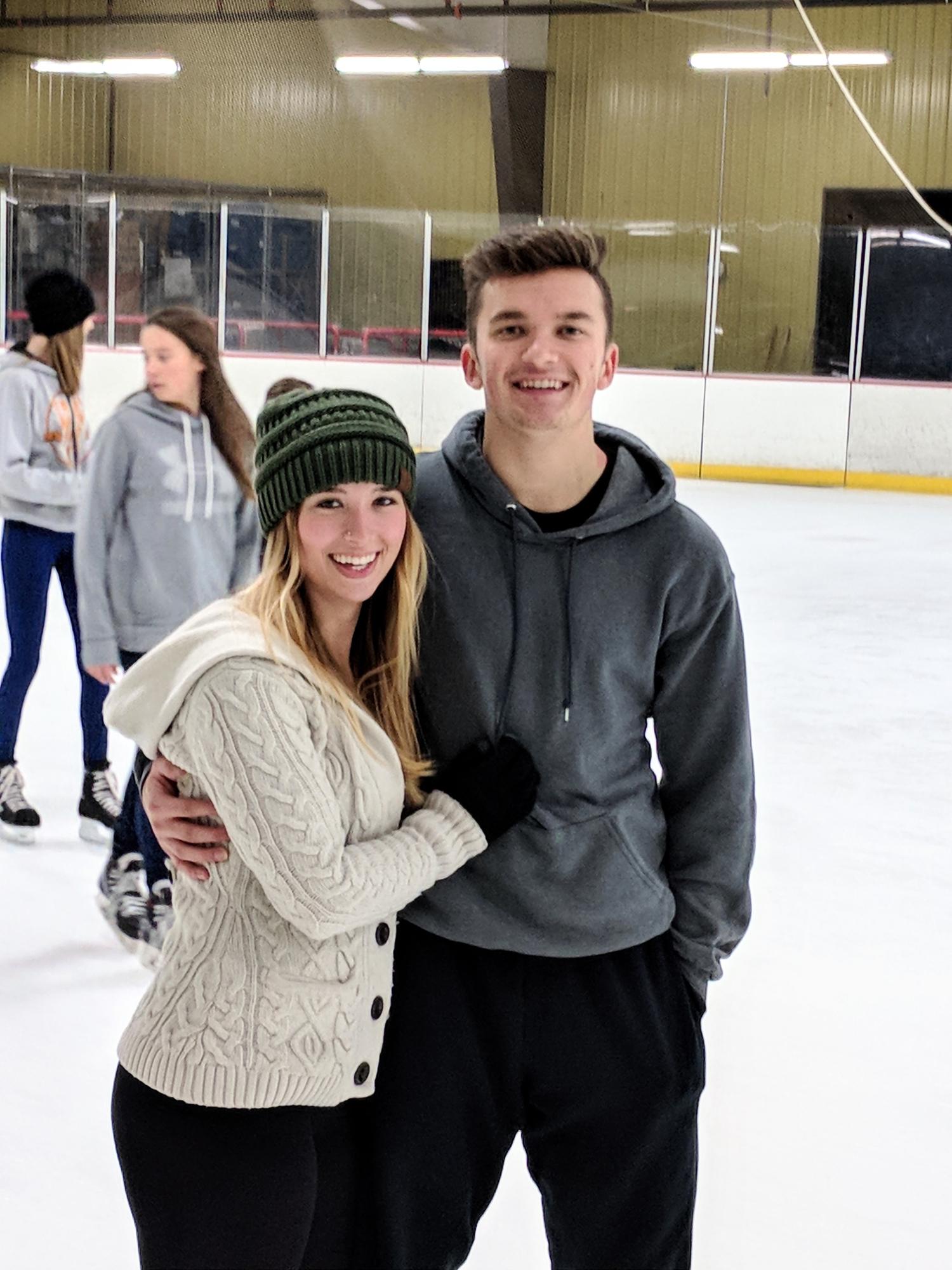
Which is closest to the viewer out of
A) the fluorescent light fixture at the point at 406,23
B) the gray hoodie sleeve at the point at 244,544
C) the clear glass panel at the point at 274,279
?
the gray hoodie sleeve at the point at 244,544

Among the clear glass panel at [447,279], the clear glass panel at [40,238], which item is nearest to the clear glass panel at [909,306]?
the clear glass panel at [447,279]

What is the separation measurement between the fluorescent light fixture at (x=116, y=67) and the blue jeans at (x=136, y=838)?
21.3ft

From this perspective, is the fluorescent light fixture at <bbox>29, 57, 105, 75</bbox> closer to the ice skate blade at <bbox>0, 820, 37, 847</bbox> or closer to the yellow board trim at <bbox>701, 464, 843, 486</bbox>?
the yellow board trim at <bbox>701, 464, 843, 486</bbox>

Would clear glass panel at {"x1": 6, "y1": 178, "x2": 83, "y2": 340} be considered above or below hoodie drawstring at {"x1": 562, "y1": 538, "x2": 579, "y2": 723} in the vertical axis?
above

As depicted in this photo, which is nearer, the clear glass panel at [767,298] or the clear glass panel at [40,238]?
the clear glass panel at [40,238]

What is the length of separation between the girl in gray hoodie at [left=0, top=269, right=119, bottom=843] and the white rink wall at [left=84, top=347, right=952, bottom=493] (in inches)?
312

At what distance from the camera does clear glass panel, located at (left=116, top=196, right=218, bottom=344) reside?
30.0ft

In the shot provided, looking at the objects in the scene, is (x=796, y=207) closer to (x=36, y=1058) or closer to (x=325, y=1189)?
(x=36, y=1058)

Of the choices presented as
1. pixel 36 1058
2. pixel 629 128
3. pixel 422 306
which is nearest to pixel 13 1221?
pixel 36 1058

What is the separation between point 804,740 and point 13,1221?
3.07 m

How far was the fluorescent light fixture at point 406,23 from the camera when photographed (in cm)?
1205

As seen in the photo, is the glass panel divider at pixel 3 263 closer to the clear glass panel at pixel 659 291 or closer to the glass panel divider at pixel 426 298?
the glass panel divider at pixel 426 298

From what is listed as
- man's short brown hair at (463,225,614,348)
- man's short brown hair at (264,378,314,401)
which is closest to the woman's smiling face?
man's short brown hair at (463,225,614,348)

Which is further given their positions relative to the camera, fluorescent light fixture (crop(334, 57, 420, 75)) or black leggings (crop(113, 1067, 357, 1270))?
fluorescent light fixture (crop(334, 57, 420, 75))
